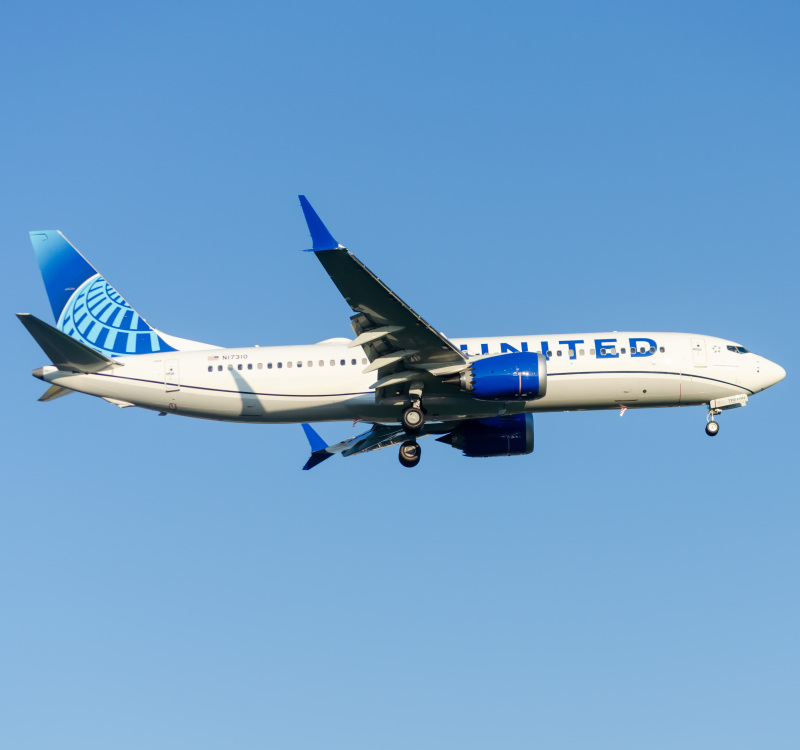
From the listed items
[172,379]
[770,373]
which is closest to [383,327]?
[172,379]

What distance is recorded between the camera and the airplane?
41.0 metres

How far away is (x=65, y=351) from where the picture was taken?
41.8 m

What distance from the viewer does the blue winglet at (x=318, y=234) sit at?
1340 inches

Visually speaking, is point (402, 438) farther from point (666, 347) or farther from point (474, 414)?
point (666, 347)

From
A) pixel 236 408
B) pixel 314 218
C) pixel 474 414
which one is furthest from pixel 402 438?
pixel 314 218

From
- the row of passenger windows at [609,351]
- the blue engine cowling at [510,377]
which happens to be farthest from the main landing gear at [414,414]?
the row of passenger windows at [609,351]

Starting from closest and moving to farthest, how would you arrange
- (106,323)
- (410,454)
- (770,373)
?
(410,454) → (770,373) → (106,323)

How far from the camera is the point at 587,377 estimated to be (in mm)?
42656

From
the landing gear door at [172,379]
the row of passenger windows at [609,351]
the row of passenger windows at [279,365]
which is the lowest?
the landing gear door at [172,379]

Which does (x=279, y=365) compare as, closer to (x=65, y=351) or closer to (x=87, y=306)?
(x=65, y=351)

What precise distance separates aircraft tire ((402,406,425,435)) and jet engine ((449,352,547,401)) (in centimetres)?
266

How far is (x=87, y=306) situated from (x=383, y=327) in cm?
1471

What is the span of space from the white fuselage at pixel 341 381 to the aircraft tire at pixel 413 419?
699mm

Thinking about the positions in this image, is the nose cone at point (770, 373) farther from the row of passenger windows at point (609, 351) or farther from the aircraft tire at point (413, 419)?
the aircraft tire at point (413, 419)
